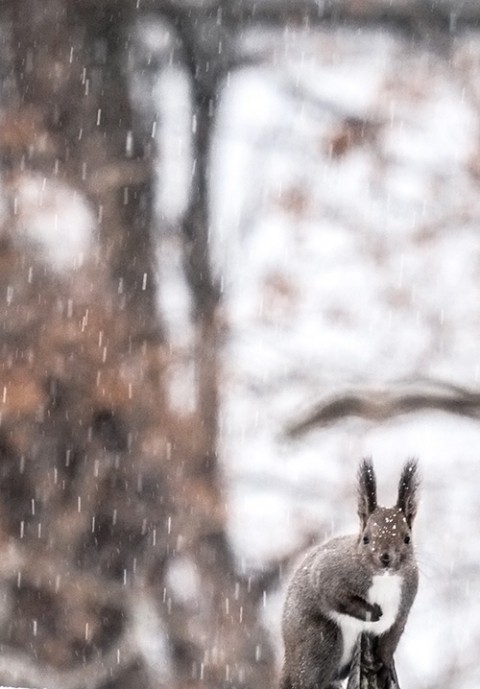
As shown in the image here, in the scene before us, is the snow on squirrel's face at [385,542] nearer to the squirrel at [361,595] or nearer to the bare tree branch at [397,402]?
the squirrel at [361,595]

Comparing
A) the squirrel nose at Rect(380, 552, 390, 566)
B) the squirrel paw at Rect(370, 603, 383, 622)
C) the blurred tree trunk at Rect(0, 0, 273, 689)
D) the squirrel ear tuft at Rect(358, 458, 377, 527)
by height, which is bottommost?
the blurred tree trunk at Rect(0, 0, 273, 689)

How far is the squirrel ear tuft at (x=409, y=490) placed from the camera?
3.75 ft

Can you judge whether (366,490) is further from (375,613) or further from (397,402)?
(397,402)

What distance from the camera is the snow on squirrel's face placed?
3.62 ft

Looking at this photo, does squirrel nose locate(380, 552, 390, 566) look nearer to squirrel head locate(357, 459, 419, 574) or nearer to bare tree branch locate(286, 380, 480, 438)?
squirrel head locate(357, 459, 419, 574)

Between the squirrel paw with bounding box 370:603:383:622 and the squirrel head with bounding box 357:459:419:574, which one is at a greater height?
the squirrel head with bounding box 357:459:419:574

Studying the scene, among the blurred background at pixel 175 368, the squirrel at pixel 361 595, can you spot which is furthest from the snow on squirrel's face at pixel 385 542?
the blurred background at pixel 175 368

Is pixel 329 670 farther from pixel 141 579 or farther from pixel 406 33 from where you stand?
pixel 406 33

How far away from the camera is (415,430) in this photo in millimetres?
4316

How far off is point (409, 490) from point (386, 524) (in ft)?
0.16

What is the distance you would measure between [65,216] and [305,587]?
3.56 metres

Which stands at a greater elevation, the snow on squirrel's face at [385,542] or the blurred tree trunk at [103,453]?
the snow on squirrel's face at [385,542]

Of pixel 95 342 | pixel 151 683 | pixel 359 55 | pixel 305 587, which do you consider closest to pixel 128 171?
pixel 95 342

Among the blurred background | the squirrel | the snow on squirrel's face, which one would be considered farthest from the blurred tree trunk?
the snow on squirrel's face
